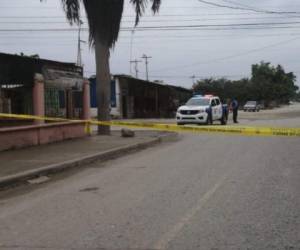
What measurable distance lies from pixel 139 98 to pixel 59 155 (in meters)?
42.6

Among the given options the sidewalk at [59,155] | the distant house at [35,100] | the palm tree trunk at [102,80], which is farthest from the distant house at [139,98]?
the sidewalk at [59,155]

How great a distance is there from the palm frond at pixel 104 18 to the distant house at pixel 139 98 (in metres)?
30.3

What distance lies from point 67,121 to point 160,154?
5267 mm

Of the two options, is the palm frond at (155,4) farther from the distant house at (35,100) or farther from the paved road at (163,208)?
the paved road at (163,208)

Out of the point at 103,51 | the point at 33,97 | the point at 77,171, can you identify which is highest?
the point at 103,51

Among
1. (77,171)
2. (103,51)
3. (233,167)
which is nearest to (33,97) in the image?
(103,51)

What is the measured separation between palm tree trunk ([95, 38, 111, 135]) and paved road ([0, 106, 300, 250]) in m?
9.20

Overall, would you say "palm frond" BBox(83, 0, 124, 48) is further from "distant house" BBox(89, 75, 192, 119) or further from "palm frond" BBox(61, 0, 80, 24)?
"distant house" BBox(89, 75, 192, 119)

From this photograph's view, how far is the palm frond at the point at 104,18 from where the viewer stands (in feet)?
72.6

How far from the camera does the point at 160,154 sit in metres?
17.7

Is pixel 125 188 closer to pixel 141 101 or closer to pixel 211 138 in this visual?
pixel 211 138

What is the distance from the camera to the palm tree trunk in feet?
76.6

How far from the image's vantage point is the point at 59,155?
1602 centimetres

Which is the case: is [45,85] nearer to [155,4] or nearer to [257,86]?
[155,4]
